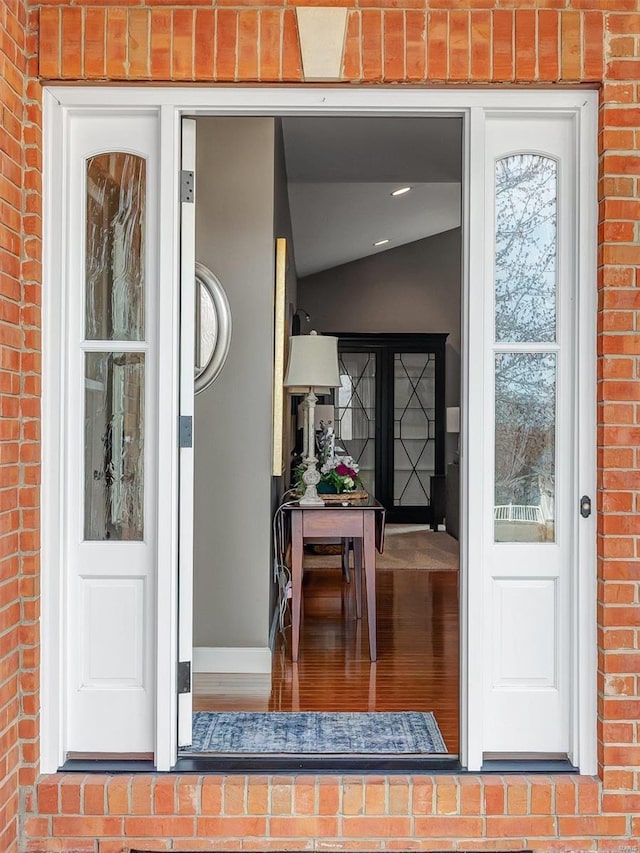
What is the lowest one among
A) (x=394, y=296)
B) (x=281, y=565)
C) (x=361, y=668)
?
(x=361, y=668)

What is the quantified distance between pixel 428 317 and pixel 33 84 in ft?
24.4

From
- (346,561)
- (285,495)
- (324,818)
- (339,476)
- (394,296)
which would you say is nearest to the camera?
(324,818)

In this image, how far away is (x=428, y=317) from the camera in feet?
30.5

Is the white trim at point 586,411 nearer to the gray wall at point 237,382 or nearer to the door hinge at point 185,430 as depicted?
the door hinge at point 185,430

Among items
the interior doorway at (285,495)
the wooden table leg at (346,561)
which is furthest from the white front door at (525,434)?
the wooden table leg at (346,561)

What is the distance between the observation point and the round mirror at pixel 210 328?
368cm

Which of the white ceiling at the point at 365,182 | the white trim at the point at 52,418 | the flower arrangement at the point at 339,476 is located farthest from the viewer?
the white ceiling at the point at 365,182

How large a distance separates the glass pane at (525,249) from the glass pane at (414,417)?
6514 millimetres

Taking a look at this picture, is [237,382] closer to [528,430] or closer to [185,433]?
[185,433]

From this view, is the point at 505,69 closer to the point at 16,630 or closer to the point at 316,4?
the point at 316,4

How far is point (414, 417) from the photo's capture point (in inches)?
350

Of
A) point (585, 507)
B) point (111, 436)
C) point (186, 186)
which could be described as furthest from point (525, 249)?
point (111, 436)

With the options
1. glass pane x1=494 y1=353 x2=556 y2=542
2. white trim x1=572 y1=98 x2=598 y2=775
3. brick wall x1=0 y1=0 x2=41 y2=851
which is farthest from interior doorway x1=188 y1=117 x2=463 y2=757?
brick wall x1=0 y1=0 x2=41 y2=851

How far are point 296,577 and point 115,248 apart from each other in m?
2.01
